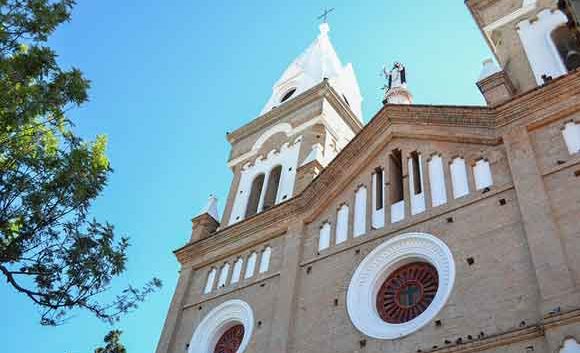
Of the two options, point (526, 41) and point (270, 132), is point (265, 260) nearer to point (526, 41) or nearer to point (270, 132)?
point (270, 132)

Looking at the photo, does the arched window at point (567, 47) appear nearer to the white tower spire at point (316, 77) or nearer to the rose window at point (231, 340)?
the white tower spire at point (316, 77)

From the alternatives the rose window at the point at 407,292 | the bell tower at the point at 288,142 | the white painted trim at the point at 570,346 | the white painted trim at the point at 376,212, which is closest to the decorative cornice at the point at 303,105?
the bell tower at the point at 288,142

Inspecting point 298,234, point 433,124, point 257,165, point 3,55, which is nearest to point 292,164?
point 257,165

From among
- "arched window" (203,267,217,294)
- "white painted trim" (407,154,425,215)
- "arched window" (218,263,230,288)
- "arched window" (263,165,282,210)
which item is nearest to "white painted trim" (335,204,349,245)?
"white painted trim" (407,154,425,215)

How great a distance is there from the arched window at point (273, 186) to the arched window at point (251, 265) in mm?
3010

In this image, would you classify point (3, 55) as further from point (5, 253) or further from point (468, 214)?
point (468, 214)

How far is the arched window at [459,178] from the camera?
1266cm

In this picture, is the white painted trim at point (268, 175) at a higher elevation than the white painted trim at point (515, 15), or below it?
below

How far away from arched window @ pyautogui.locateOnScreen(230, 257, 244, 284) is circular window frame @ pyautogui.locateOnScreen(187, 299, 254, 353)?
757 mm

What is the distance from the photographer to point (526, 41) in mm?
16062

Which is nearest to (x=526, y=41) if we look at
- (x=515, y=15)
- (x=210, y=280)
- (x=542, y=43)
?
(x=542, y=43)

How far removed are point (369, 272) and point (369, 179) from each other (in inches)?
119

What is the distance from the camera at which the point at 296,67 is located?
85.9ft

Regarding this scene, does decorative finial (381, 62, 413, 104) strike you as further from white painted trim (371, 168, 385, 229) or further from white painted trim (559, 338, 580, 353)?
white painted trim (559, 338, 580, 353)
